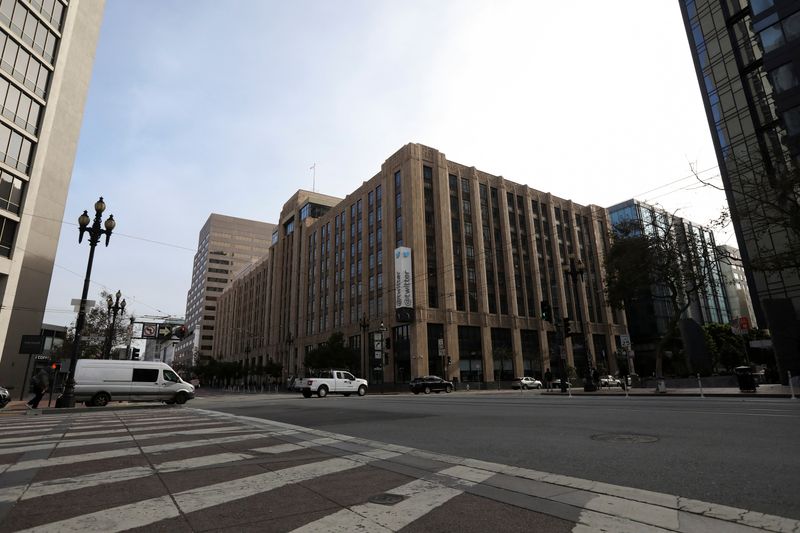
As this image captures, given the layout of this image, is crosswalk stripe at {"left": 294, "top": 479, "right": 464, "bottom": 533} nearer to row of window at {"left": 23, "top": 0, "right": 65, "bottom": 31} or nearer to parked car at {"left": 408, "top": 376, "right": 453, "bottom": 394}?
parked car at {"left": 408, "top": 376, "right": 453, "bottom": 394}

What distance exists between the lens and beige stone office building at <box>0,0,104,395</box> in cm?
2981

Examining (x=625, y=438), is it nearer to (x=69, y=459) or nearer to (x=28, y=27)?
(x=69, y=459)

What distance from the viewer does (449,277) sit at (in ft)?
173

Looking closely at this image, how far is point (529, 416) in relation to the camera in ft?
37.0

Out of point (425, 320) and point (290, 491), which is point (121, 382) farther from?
point (425, 320)

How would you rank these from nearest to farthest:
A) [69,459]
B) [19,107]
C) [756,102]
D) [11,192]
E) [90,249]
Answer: [69,459], [90,249], [11,192], [19,107], [756,102]

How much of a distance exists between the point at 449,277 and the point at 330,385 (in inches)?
992

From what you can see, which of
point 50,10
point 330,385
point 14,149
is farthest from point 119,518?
point 50,10

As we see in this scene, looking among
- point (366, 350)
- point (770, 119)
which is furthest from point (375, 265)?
point (770, 119)

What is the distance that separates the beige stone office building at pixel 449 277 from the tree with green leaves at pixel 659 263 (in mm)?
9044

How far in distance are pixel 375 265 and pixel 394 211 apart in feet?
25.4

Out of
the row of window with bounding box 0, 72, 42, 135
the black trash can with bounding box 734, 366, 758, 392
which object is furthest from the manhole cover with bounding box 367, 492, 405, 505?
the row of window with bounding box 0, 72, 42, 135

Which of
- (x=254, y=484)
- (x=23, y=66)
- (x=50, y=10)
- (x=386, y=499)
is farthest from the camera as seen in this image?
(x=50, y=10)

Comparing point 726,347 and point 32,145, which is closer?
point 32,145
